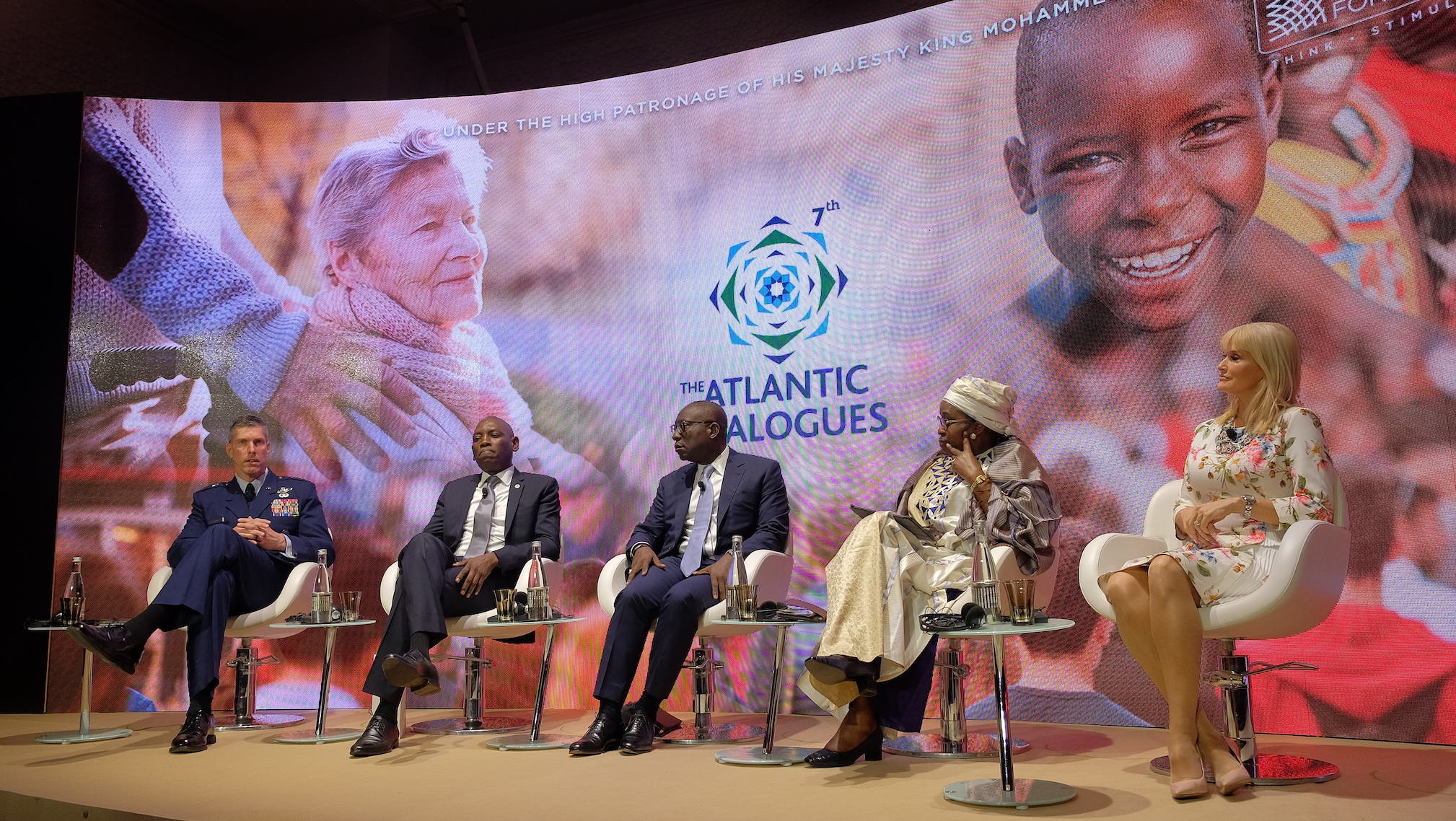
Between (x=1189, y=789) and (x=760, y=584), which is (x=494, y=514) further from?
(x=1189, y=789)

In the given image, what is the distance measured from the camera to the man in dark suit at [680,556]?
3969 millimetres

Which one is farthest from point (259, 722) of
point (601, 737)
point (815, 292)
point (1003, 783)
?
point (1003, 783)

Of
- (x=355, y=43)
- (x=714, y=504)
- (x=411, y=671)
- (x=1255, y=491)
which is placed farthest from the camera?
(x=355, y=43)

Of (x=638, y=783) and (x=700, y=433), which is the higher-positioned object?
(x=700, y=433)

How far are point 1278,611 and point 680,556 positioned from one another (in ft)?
7.33

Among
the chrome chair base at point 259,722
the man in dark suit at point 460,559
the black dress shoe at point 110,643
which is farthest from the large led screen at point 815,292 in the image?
the black dress shoe at point 110,643

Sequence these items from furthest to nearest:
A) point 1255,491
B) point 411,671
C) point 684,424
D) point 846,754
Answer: point 684,424
point 411,671
point 846,754
point 1255,491

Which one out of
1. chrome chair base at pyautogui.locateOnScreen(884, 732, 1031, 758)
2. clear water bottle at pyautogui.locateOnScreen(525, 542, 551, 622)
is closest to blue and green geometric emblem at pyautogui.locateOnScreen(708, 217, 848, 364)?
clear water bottle at pyautogui.locateOnScreen(525, 542, 551, 622)

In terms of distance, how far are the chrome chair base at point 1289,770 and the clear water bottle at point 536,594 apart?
2155mm

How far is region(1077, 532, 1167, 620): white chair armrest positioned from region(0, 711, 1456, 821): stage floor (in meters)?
0.50

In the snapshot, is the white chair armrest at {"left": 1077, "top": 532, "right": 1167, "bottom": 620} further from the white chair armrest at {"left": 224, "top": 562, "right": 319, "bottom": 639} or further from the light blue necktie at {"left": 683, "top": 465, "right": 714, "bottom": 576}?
the white chair armrest at {"left": 224, "top": 562, "right": 319, "bottom": 639}

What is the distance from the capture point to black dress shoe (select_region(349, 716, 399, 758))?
4008mm

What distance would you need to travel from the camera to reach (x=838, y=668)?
10.8ft

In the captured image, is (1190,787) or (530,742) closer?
(1190,787)
